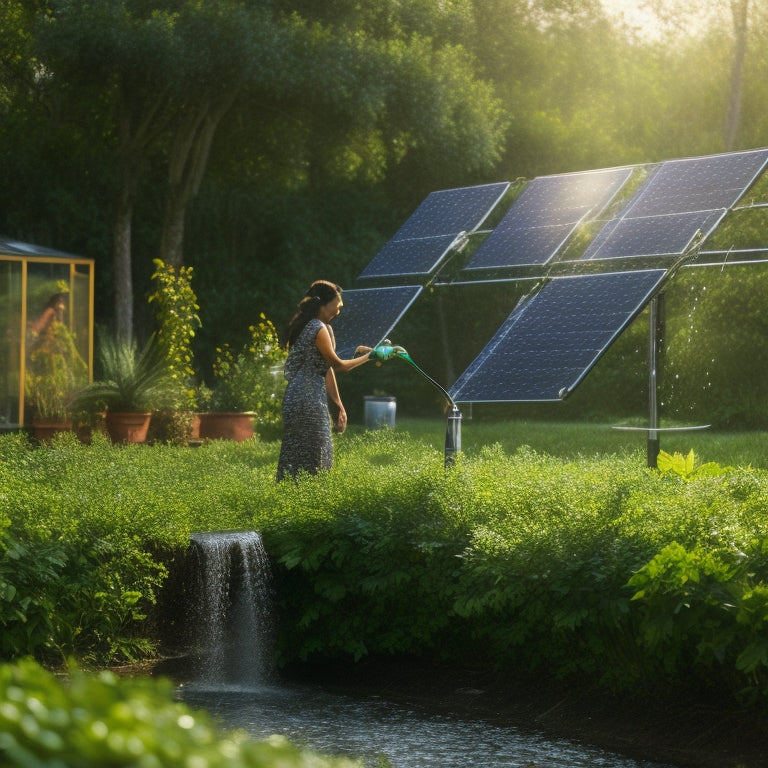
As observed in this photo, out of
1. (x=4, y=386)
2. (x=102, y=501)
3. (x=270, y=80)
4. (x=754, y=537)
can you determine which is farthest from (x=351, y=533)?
(x=270, y=80)

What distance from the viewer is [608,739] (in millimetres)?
5695

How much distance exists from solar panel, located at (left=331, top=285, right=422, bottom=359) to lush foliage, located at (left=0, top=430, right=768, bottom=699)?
2.66 m

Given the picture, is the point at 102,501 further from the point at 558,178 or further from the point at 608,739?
the point at 558,178

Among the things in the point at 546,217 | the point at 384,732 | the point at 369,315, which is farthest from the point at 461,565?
the point at 546,217

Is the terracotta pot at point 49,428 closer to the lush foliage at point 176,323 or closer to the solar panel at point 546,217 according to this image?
the lush foliage at point 176,323

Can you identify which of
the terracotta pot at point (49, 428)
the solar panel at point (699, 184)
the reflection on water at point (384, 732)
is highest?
the solar panel at point (699, 184)

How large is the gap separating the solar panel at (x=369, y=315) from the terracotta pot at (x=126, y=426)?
153 inches

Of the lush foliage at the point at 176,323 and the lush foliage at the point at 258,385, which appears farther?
the lush foliage at the point at 176,323

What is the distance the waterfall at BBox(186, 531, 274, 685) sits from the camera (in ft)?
23.8

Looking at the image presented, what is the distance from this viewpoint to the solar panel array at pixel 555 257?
9133 mm

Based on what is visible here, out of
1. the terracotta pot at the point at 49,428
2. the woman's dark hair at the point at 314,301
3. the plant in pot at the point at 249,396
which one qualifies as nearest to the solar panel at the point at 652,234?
the woman's dark hair at the point at 314,301

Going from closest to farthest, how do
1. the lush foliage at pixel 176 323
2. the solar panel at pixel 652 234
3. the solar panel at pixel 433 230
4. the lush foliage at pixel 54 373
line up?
the solar panel at pixel 652 234
the solar panel at pixel 433 230
the lush foliage at pixel 54 373
the lush foliage at pixel 176 323

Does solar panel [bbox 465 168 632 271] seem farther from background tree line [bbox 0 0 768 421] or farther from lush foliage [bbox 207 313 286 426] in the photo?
background tree line [bbox 0 0 768 421]

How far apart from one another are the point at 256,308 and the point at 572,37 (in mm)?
14379
